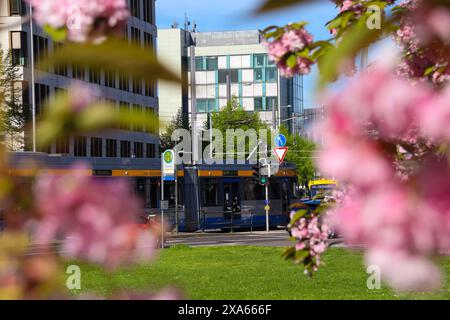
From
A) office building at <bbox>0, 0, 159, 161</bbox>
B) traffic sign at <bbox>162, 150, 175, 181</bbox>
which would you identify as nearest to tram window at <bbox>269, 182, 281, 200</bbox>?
office building at <bbox>0, 0, 159, 161</bbox>

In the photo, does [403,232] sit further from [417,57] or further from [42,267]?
[417,57]

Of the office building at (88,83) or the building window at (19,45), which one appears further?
the building window at (19,45)

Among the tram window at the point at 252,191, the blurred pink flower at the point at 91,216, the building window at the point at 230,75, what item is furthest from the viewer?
the building window at the point at 230,75

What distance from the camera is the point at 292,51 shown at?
3.51 metres

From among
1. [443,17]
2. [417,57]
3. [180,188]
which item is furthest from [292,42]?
[180,188]

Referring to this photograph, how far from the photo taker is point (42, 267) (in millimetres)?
971

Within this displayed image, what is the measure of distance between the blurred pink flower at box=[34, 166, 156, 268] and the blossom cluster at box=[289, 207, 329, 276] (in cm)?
284

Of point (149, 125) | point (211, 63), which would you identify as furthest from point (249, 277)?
point (211, 63)

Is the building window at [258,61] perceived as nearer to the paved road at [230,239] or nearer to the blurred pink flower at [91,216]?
the paved road at [230,239]

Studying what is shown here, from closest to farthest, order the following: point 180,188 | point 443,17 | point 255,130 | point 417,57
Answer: point 443,17, point 417,57, point 180,188, point 255,130

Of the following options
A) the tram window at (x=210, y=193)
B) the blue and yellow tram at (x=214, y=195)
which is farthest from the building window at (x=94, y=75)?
the tram window at (x=210, y=193)

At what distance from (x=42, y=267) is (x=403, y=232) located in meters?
0.46

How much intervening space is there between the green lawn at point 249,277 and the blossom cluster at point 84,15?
22.1ft

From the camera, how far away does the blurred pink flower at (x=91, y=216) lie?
2.98 feet
